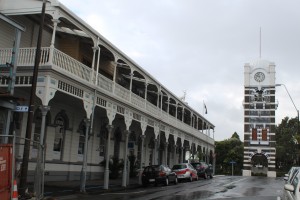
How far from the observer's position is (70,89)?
757 inches

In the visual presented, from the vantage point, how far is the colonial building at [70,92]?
59.1 feet

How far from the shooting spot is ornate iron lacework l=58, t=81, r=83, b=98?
60.6ft

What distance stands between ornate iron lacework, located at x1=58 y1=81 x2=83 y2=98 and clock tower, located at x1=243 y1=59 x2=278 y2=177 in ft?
183

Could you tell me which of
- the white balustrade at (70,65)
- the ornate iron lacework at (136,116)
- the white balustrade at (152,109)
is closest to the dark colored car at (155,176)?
the ornate iron lacework at (136,116)

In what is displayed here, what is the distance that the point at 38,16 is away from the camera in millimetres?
20844

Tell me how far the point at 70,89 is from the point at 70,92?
146mm

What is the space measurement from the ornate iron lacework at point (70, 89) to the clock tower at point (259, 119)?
183 ft

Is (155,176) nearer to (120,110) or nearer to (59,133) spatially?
(120,110)

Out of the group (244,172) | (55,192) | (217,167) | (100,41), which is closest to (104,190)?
(55,192)

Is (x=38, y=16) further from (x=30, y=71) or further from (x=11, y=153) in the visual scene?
(x=11, y=153)

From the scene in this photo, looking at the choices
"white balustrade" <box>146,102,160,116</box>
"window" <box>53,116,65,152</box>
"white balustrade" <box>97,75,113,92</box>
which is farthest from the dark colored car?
"white balustrade" <box>97,75,113,92</box>

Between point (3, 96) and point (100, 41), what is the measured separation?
27.5 ft

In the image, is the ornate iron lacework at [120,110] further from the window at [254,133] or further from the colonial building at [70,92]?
the window at [254,133]

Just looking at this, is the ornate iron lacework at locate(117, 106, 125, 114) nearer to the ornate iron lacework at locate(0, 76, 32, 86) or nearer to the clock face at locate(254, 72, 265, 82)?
the ornate iron lacework at locate(0, 76, 32, 86)
